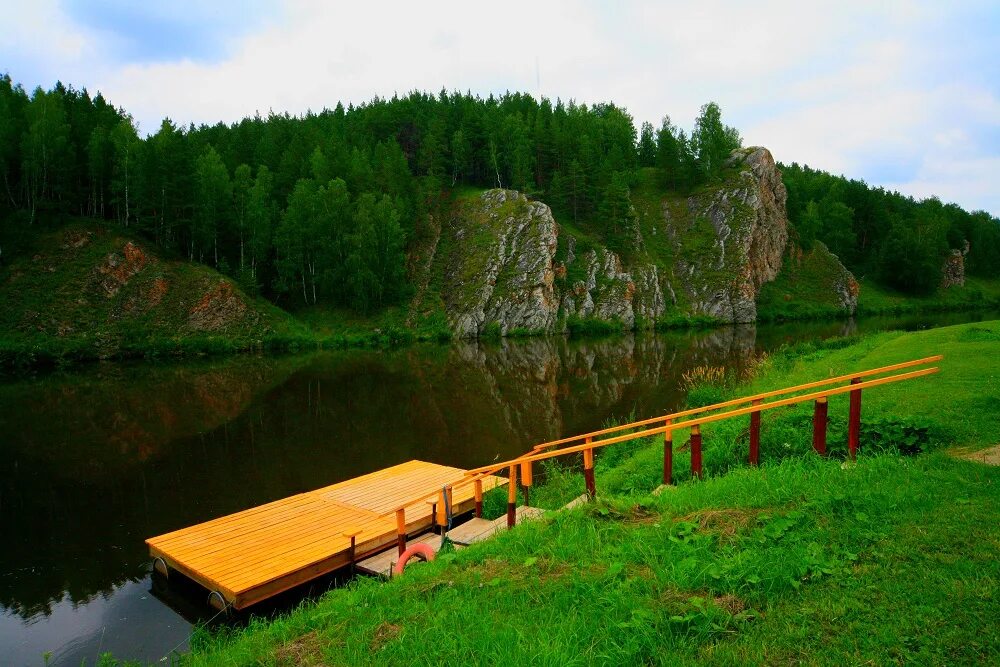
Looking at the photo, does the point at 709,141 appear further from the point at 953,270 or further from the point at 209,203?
the point at 209,203

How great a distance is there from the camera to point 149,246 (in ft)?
187

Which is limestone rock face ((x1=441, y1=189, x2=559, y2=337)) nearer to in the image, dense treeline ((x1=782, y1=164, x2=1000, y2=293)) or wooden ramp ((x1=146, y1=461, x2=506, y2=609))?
wooden ramp ((x1=146, y1=461, x2=506, y2=609))

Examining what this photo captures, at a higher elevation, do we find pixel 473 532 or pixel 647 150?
pixel 647 150

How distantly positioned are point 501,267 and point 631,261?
64.8 ft

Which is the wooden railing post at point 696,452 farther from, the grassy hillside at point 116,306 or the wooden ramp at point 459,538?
the grassy hillside at point 116,306

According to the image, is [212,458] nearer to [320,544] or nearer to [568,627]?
[320,544]

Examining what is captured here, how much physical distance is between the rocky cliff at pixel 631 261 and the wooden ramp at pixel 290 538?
165 feet

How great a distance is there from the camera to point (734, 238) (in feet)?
272

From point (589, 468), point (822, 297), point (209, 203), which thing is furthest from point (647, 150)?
point (589, 468)

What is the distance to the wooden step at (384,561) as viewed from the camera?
10.6m

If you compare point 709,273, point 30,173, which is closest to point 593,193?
point 709,273

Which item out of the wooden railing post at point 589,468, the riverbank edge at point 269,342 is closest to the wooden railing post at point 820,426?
the wooden railing post at point 589,468

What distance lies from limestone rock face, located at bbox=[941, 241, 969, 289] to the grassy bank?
117297 millimetres

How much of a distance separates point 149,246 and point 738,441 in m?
60.8
